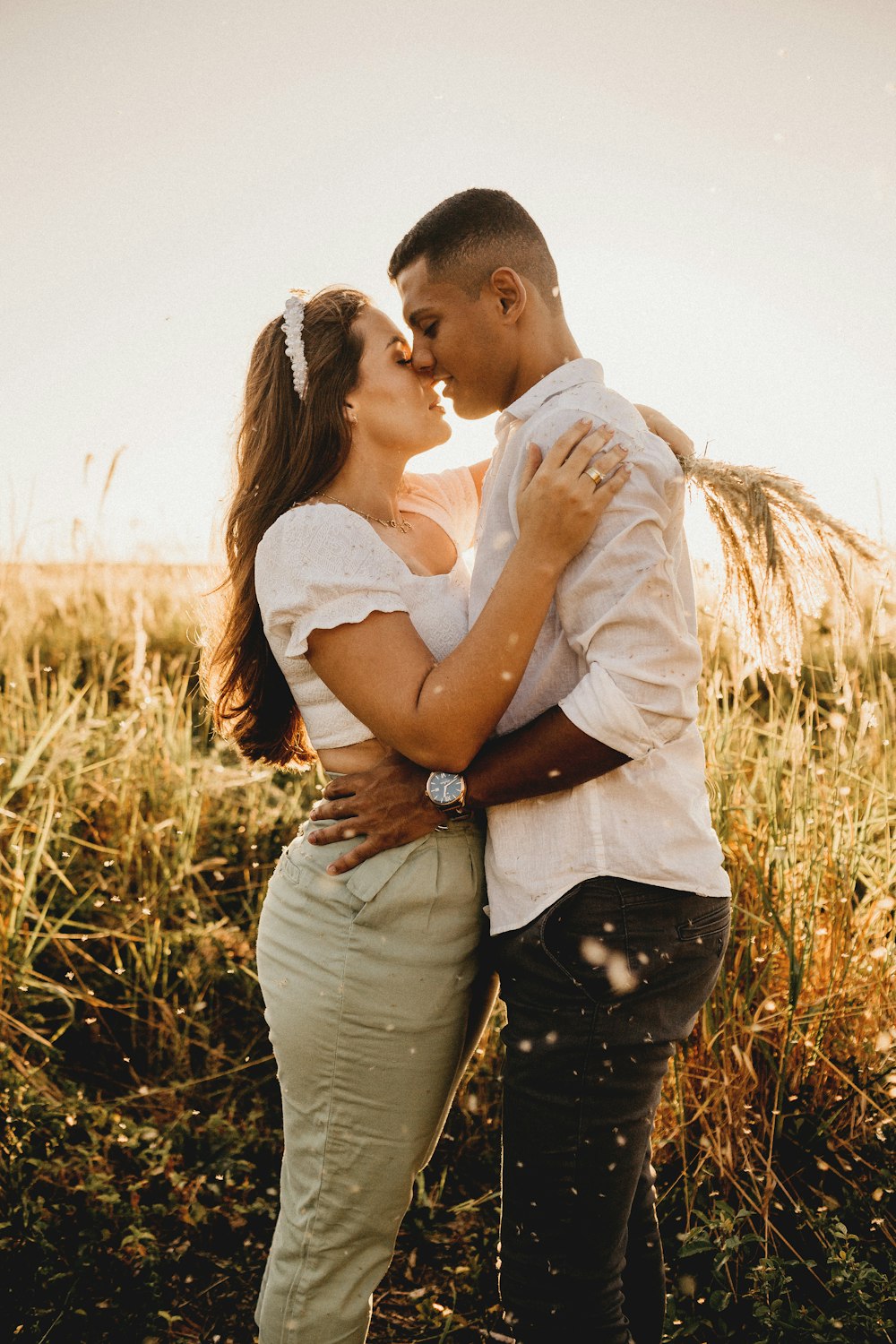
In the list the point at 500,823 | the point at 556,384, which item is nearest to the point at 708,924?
the point at 500,823

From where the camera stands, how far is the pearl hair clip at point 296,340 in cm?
201

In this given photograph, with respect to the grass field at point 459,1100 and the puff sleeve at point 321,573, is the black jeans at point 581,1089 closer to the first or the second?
the puff sleeve at point 321,573

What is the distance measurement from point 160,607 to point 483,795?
18.7 ft

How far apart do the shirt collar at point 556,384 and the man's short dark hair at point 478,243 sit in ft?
1.01

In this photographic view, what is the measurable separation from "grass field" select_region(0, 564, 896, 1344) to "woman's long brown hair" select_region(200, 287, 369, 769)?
14.8 inches

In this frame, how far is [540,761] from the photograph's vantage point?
5.07ft

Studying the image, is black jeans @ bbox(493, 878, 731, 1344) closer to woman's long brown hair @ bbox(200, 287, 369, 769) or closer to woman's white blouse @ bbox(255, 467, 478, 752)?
woman's white blouse @ bbox(255, 467, 478, 752)

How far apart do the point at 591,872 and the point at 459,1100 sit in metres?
1.79

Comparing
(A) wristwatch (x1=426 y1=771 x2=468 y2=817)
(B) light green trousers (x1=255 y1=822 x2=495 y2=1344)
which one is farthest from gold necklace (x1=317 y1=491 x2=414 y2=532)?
(B) light green trousers (x1=255 y1=822 x2=495 y2=1344)

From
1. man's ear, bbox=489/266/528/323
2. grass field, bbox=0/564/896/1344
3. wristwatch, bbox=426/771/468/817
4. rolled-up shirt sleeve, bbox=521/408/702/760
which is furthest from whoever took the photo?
grass field, bbox=0/564/896/1344

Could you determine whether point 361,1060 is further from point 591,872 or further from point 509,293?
point 509,293

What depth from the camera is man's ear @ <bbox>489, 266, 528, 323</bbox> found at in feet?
6.21

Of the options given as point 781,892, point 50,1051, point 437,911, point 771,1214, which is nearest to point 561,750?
point 437,911

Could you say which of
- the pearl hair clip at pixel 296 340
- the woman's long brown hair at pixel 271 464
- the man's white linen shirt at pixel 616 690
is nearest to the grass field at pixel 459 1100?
the woman's long brown hair at pixel 271 464
